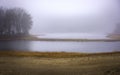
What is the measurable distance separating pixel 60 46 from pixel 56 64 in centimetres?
32

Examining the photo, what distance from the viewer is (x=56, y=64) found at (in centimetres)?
505

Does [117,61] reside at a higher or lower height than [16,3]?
lower

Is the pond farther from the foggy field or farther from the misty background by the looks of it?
the misty background

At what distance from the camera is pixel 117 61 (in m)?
5.20

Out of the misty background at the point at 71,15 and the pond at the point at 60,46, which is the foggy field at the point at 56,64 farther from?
the misty background at the point at 71,15

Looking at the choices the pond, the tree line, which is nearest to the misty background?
the tree line

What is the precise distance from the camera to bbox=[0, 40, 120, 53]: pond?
16.8 ft

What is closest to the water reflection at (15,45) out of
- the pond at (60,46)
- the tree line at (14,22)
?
the pond at (60,46)

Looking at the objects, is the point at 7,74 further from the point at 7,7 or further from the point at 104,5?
the point at 104,5

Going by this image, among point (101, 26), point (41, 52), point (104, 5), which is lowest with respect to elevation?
point (41, 52)

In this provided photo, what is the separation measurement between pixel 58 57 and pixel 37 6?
3.12 feet

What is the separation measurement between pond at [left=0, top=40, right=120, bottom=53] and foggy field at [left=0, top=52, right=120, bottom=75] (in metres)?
0.07

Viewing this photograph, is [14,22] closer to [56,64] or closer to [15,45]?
[15,45]

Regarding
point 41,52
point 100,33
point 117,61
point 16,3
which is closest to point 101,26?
point 100,33
